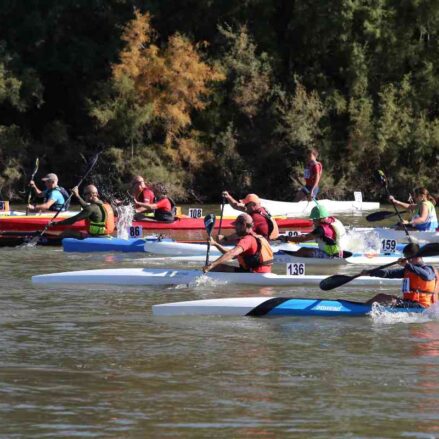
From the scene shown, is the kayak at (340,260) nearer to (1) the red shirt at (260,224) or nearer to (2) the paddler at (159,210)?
(1) the red shirt at (260,224)

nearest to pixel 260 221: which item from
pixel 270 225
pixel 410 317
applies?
pixel 270 225

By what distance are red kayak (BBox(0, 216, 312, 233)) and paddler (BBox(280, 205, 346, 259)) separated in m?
5.97

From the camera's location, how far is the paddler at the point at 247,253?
14.5m

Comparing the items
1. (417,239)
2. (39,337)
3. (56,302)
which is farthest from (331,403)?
(417,239)

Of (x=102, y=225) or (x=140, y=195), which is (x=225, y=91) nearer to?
(x=140, y=195)

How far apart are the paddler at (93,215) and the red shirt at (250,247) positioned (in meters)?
4.95

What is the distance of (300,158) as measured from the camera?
37094 mm

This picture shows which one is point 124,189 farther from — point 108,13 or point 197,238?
point 197,238

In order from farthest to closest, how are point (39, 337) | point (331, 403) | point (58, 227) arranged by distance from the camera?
point (58, 227)
point (39, 337)
point (331, 403)

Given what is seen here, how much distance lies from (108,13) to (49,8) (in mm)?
1862

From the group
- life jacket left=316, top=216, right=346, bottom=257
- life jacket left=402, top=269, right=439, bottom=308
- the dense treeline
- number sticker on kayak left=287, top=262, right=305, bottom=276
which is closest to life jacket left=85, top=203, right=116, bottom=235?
life jacket left=316, top=216, right=346, bottom=257

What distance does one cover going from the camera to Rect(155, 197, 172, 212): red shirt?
22750 millimetres

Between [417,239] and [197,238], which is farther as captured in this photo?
[197,238]

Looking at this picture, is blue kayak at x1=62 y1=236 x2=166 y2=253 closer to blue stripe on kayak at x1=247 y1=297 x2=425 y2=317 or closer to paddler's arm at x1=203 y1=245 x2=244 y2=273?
paddler's arm at x1=203 y1=245 x2=244 y2=273
